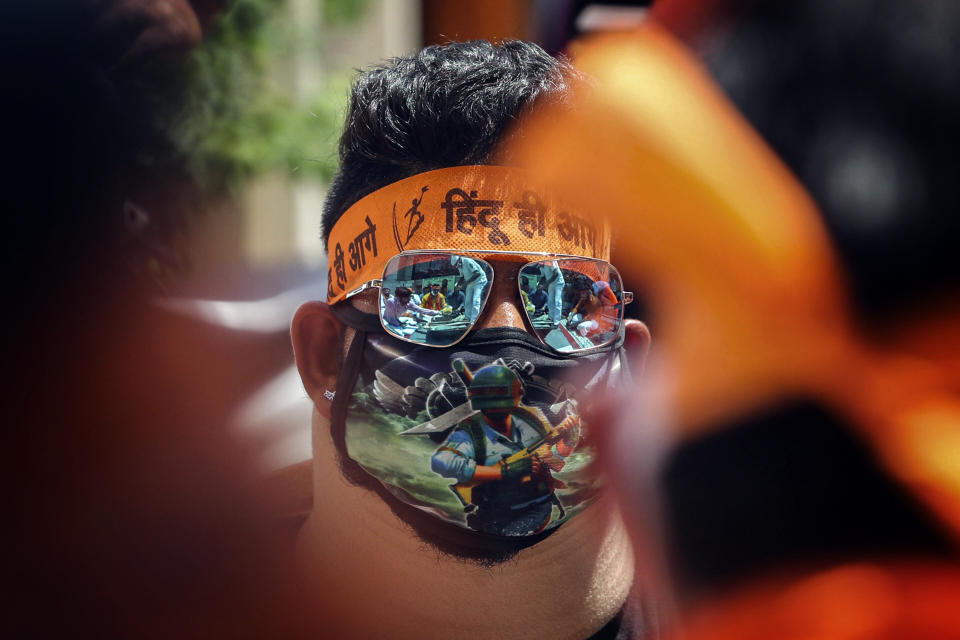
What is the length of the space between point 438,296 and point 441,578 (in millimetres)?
836

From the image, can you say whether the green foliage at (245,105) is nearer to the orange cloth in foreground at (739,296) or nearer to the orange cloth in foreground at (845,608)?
the orange cloth in foreground at (739,296)

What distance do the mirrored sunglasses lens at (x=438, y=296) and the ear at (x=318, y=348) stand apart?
0.30m

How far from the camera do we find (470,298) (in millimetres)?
2297

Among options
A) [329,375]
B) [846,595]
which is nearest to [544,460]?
[329,375]

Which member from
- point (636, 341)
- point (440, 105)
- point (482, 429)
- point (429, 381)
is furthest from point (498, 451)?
point (440, 105)

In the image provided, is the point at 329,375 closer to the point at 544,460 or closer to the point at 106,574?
the point at 544,460

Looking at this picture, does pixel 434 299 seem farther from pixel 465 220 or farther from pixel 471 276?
pixel 465 220

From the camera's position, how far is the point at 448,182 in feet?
7.77

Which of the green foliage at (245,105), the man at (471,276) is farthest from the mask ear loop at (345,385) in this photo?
the green foliage at (245,105)

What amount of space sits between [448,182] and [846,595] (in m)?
1.94

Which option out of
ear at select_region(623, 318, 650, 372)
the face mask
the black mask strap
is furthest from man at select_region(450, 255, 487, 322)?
ear at select_region(623, 318, 650, 372)

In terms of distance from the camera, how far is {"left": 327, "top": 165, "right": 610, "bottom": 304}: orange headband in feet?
7.63

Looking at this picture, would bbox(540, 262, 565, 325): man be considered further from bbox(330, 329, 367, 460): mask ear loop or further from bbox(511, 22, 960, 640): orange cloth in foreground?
bbox(330, 329, 367, 460): mask ear loop

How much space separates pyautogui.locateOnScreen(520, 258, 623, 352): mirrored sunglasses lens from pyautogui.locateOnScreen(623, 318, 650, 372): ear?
0.26 meters
